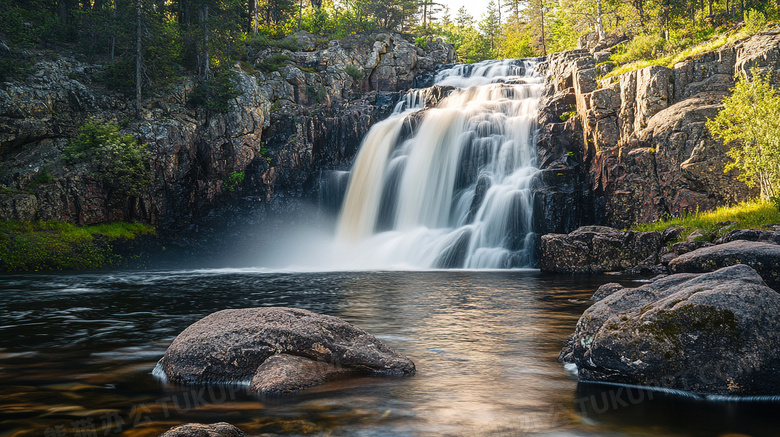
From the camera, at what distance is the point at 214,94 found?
3275cm

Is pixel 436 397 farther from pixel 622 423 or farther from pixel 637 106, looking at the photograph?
pixel 637 106

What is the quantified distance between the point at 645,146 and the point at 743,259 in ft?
44.6

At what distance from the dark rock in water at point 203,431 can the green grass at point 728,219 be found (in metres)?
19.8

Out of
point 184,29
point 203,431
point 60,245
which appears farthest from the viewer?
point 184,29

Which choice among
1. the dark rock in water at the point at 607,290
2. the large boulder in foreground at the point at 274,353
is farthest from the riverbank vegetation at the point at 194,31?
the large boulder in foreground at the point at 274,353

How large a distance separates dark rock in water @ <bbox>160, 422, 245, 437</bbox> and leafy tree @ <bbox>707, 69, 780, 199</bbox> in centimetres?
2361

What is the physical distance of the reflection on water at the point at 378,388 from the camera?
475cm

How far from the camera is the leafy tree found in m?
19.9

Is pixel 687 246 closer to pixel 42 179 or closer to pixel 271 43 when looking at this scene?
pixel 42 179

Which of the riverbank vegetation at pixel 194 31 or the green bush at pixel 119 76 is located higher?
the riverbank vegetation at pixel 194 31

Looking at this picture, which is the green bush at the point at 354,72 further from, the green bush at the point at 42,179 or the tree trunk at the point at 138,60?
the green bush at the point at 42,179

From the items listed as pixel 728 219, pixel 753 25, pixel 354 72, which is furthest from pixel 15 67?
pixel 753 25

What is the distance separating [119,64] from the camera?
30.4 metres

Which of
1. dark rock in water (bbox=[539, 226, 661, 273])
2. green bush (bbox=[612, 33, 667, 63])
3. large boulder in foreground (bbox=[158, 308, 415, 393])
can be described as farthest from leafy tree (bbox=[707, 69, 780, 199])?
large boulder in foreground (bbox=[158, 308, 415, 393])
